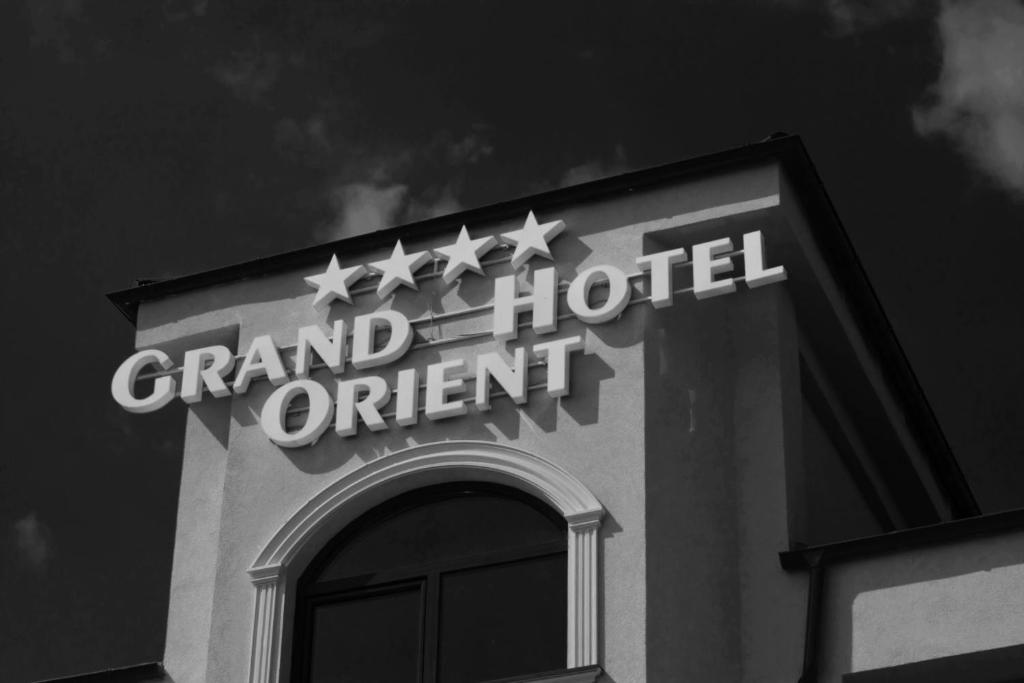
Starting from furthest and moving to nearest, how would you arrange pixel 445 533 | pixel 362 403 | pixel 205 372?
pixel 205 372
pixel 362 403
pixel 445 533

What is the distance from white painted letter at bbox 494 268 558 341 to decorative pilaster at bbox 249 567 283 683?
3.43 meters

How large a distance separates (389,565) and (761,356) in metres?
4.45

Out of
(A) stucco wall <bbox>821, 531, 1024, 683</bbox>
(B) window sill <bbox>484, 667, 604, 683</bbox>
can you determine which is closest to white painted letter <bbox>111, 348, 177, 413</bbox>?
(B) window sill <bbox>484, 667, 604, 683</bbox>

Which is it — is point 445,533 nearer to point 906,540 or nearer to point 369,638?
point 369,638

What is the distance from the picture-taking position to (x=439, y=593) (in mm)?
21625

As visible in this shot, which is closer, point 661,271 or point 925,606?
point 925,606

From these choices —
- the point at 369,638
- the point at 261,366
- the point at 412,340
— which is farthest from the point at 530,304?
the point at 369,638

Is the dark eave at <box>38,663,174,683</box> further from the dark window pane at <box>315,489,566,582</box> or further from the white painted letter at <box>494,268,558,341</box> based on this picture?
the white painted letter at <box>494,268,558,341</box>

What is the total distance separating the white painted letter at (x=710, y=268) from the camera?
71.7 feet

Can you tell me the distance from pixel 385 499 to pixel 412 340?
1773 mm

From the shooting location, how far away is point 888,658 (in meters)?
20.2

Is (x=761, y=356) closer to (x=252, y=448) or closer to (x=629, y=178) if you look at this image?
(x=629, y=178)

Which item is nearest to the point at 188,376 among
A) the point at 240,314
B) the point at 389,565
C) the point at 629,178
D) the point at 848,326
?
the point at 240,314

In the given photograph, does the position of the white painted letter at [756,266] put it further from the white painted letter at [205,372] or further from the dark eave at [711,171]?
the white painted letter at [205,372]
